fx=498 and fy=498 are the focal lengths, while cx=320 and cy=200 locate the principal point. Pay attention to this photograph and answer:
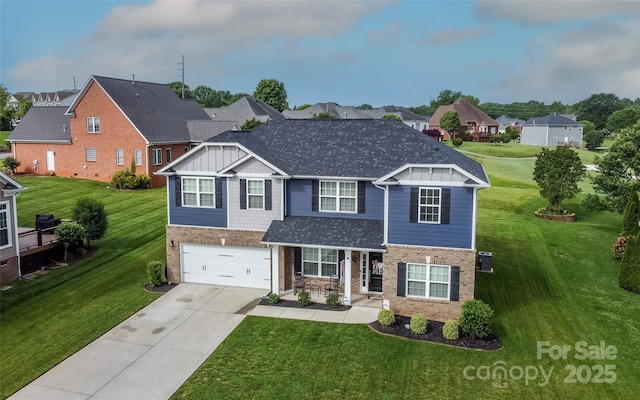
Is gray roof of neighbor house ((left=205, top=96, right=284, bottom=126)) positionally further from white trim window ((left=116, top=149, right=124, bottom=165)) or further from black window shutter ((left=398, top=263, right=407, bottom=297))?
black window shutter ((left=398, top=263, right=407, bottom=297))

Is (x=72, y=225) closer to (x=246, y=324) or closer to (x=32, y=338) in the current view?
(x=32, y=338)

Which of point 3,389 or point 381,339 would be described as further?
point 381,339

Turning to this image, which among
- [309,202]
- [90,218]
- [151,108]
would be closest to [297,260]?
[309,202]

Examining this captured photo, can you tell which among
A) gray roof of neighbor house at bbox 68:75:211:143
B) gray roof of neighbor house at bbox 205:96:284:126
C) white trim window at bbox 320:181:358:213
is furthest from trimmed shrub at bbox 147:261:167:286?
gray roof of neighbor house at bbox 205:96:284:126

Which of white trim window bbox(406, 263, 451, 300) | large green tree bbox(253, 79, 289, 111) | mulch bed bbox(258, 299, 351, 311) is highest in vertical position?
large green tree bbox(253, 79, 289, 111)

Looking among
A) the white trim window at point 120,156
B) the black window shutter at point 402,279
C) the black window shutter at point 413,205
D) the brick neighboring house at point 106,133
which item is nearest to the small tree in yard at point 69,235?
the black window shutter at point 402,279

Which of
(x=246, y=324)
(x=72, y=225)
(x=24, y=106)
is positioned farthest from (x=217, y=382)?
(x=24, y=106)

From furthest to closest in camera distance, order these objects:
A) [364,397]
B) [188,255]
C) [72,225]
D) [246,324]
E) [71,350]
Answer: [72,225]
[188,255]
[246,324]
[71,350]
[364,397]
